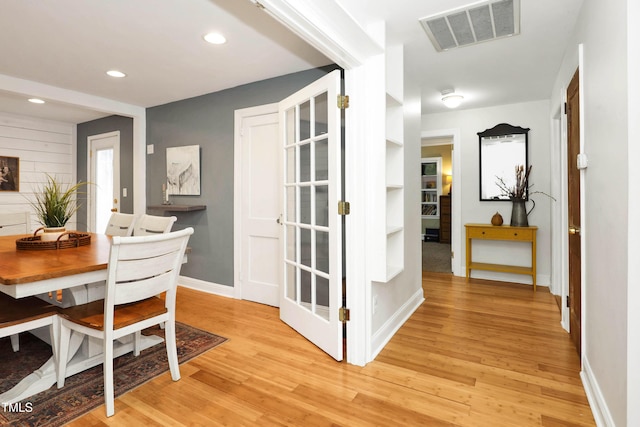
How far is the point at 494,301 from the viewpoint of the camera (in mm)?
3658

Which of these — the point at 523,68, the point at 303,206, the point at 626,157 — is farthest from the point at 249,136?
the point at 626,157

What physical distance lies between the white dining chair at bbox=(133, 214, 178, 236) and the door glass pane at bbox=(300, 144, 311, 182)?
3.28ft

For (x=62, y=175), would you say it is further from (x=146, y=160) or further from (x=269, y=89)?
(x=269, y=89)

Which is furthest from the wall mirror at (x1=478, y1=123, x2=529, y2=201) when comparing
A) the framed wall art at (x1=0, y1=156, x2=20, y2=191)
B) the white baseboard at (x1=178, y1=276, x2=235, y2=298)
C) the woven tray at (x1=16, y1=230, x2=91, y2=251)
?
the framed wall art at (x1=0, y1=156, x2=20, y2=191)

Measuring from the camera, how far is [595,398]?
1.76 metres

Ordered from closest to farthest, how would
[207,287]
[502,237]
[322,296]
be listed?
1. [322,296]
2. [207,287]
3. [502,237]

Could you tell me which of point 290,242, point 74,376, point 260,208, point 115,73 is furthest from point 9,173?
point 290,242

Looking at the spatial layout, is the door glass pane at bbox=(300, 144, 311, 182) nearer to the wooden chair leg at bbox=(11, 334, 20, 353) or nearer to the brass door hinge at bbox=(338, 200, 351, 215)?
the brass door hinge at bbox=(338, 200, 351, 215)

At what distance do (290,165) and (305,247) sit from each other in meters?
0.70

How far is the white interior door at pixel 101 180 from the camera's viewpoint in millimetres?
5075

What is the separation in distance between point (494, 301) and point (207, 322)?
2908 millimetres

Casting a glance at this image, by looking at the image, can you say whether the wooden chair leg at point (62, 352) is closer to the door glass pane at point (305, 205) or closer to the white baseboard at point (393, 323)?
the door glass pane at point (305, 205)

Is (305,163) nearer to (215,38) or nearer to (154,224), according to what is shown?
(215,38)

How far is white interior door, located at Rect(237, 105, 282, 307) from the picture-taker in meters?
3.42
